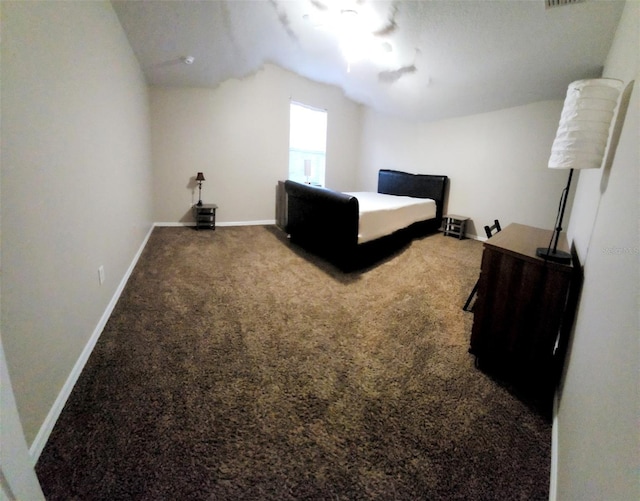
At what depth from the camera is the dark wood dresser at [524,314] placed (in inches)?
55.1

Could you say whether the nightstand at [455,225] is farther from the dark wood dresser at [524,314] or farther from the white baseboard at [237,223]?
the white baseboard at [237,223]

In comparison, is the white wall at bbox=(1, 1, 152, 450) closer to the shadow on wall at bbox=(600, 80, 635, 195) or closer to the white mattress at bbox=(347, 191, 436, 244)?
the white mattress at bbox=(347, 191, 436, 244)

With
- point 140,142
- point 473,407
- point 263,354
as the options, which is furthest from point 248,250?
point 473,407

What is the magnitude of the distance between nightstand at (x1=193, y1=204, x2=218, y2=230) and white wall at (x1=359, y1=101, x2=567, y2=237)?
358 centimetres

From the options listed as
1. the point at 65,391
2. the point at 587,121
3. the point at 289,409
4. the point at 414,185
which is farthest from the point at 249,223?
the point at 587,121

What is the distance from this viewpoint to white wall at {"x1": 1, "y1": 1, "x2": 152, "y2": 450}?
1.06 metres

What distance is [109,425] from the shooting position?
4.07 ft

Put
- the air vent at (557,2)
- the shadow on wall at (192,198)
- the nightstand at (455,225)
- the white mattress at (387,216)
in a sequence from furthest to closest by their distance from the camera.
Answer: the shadow on wall at (192,198) → the nightstand at (455,225) → the white mattress at (387,216) → the air vent at (557,2)

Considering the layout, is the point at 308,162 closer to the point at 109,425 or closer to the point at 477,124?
the point at 477,124

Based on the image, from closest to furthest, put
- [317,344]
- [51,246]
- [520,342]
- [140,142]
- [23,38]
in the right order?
[23,38] → [51,246] → [520,342] → [317,344] → [140,142]

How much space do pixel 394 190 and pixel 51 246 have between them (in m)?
5.11

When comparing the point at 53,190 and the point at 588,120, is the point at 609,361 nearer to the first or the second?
the point at 588,120

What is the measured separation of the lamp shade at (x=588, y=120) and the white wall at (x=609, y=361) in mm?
68

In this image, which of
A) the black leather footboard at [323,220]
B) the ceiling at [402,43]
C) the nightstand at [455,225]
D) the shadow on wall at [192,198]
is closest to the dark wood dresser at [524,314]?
the black leather footboard at [323,220]
